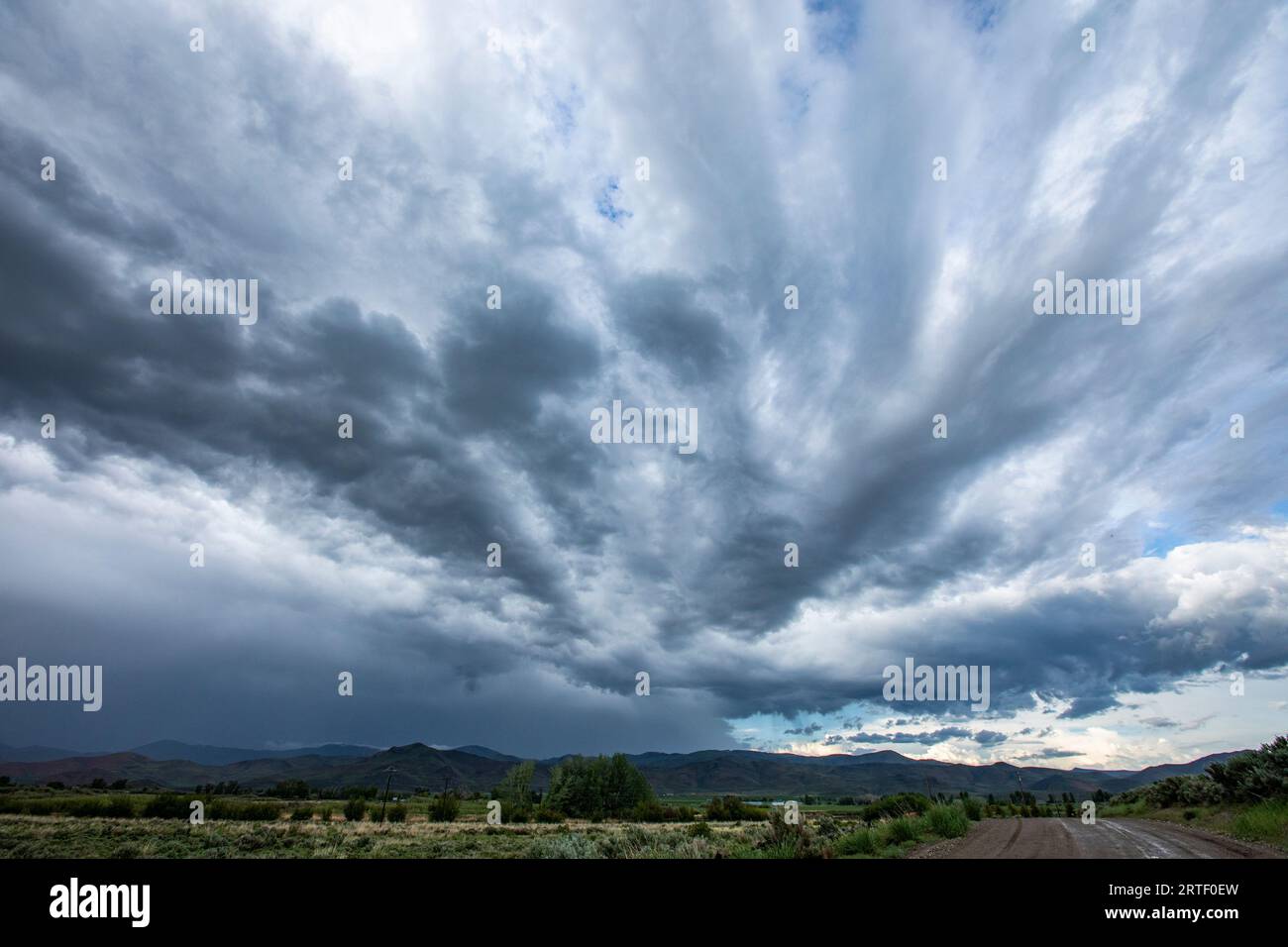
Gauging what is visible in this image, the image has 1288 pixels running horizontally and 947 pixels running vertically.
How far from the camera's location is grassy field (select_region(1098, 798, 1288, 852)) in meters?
20.3

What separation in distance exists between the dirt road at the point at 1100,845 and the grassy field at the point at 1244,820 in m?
0.79

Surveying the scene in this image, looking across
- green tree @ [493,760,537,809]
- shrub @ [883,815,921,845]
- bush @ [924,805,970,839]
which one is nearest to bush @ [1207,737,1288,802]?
bush @ [924,805,970,839]

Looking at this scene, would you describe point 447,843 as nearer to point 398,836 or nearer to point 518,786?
point 398,836

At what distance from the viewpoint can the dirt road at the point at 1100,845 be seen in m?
18.4

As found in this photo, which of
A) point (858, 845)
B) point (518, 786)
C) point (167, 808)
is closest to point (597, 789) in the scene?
point (518, 786)

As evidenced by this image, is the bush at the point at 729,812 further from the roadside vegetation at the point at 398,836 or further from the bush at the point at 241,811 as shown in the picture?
the bush at the point at 241,811

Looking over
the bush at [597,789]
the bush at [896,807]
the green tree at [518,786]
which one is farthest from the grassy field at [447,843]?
the green tree at [518,786]

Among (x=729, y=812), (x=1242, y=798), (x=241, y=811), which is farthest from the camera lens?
(x=729, y=812)

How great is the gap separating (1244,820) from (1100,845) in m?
7.16

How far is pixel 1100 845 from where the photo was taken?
68.5 ft
